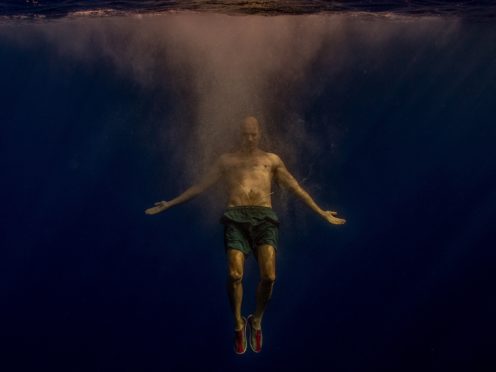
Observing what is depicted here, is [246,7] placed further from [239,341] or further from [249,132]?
[239,341]

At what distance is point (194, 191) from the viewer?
6.06 metres

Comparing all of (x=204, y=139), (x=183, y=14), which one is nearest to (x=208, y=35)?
(x=183, y=14)

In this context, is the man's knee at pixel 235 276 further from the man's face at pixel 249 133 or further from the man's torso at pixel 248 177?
the man's face at pixel 249 133

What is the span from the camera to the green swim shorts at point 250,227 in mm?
5500

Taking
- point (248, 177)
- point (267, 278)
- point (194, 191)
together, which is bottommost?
point (267, 278)

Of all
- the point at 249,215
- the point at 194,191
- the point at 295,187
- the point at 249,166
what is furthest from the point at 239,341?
the point at 249,166

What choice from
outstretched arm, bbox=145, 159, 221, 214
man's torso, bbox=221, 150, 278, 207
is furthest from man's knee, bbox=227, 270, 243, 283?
outstretched arm, bbox=145, 159, 221, 214

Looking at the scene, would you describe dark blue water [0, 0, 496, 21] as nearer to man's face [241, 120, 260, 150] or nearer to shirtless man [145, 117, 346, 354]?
man's face [241, 120, 260, 150]

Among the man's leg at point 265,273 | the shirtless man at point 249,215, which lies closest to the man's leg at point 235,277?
the shirtless man at point 249,215

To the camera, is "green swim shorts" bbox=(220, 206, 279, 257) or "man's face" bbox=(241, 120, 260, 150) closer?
"green swim shorts" bbox=(220, 206, 279, 257)

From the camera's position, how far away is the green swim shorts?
5.50 meters

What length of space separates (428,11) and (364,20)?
2368mm

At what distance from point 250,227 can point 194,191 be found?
1.09 meters

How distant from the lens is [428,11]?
12328 mm
